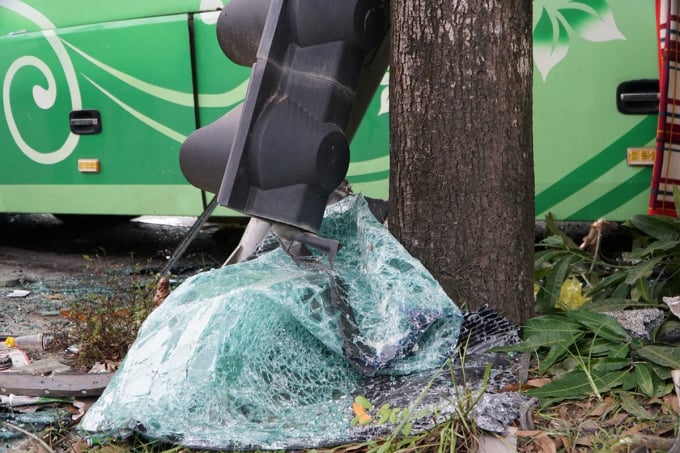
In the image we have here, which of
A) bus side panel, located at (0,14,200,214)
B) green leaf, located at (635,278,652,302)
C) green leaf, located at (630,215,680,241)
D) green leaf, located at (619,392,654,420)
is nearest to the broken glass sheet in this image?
green leaf, located at (619,392,654,420)

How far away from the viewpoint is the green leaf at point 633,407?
75.0 inches

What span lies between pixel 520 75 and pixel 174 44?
2.88 metres

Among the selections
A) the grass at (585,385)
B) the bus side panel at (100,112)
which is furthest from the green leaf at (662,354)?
the bus side panel at (100,112)

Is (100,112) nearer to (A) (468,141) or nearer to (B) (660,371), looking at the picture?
(A) (468,141)

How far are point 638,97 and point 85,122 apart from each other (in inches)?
130

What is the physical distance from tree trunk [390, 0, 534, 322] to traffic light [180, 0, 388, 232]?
164mm

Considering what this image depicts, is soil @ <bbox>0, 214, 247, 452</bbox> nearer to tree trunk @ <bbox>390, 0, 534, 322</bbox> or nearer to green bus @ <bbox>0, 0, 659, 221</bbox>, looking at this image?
green bus @ <bbox>0, 0, 659, 221</bbox>

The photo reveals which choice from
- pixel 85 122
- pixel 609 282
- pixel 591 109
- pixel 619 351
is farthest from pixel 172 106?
pixel 619 351

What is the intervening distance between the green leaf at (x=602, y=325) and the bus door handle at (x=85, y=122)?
143 inches

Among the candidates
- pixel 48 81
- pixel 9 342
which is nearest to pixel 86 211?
pixel 48 81

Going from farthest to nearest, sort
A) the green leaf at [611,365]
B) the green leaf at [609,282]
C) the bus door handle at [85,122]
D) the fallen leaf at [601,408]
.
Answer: the bus door handle at [85,122], the green leaf at [609,282], the green leaf at [611,365], the fallen leaf at [601,408]

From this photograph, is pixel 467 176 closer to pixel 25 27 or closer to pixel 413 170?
pixel 413 170

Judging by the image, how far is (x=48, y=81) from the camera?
5.18 m

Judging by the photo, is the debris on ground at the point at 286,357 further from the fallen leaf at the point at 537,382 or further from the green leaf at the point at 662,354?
the green leaf at the point at 662,354
